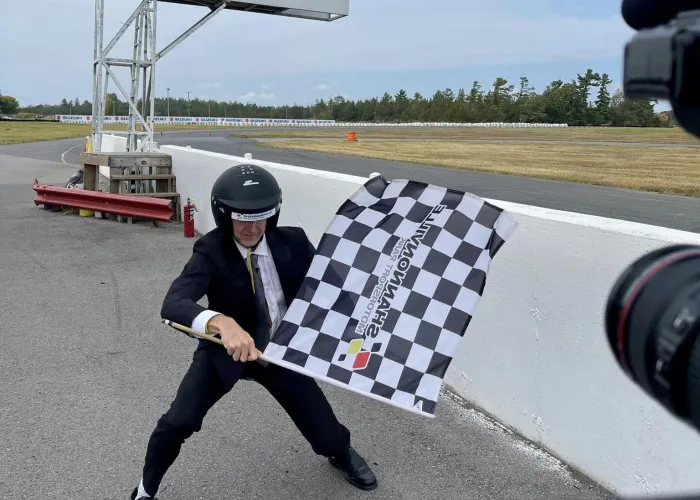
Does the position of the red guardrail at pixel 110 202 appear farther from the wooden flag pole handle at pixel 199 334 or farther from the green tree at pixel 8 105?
the green tree at pixel 8 105

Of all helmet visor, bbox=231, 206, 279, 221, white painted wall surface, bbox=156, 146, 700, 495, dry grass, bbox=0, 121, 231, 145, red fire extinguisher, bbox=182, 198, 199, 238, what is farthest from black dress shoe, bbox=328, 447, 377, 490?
dry grass, bbox=0, 121, 231, 145

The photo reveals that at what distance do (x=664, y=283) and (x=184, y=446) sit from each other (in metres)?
3.09

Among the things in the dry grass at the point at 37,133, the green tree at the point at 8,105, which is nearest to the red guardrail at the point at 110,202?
the dry grass at the point at 37,133

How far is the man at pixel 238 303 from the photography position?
9.20ft

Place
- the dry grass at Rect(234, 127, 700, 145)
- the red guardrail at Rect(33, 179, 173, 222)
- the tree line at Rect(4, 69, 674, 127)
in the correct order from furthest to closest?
the tree line at Rect(4, 69, 674, 127) → the dry grass at Rect(234, 127, 700, 145) → the red guardrail at Rect(33, 179, 173, 222)

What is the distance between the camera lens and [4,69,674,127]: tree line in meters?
89.3

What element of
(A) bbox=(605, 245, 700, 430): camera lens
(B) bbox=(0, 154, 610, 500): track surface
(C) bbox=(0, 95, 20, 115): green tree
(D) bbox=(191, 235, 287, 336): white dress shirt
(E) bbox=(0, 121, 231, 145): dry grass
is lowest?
(B) bbox=(0, 154, 610, 500): track surface

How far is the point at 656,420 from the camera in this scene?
9.75 ft

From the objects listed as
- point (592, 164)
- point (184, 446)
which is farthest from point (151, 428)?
point (592, 164)

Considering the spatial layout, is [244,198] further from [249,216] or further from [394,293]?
[394,293]

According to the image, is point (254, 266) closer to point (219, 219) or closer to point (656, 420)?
point (219, 219)

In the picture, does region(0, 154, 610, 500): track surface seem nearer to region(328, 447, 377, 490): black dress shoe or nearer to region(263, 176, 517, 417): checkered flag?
region(328, 447, 377, 490): black dress shoe

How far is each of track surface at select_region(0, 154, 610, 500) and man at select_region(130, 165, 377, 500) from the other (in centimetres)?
41

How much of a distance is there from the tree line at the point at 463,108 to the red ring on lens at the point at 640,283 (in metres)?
72.1
